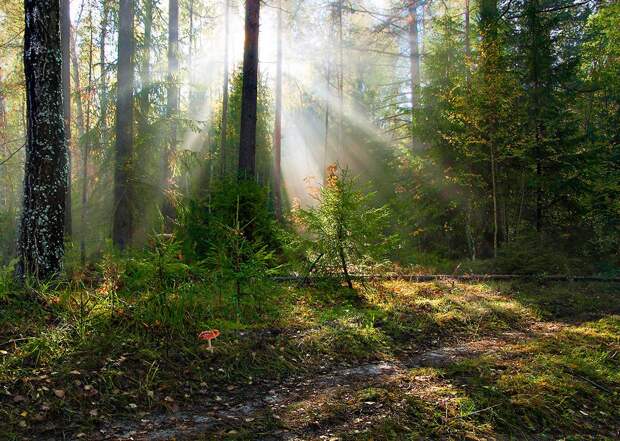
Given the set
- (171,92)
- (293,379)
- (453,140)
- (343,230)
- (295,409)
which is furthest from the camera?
(171,92)

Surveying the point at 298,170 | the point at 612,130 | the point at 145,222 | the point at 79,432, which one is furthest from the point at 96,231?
the point at 298,170

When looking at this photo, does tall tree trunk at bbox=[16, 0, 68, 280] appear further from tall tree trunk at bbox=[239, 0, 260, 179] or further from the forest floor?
tall tree trunk at bbox=[239, 0, 260, 179]

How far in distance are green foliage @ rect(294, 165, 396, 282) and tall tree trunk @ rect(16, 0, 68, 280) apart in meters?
4.02

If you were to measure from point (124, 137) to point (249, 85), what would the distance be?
4559mm

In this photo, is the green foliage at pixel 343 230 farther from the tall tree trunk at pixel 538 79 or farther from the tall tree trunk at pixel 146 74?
the tall tree trunk at pixel 538 79

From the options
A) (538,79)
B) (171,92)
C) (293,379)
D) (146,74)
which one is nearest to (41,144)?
(293,379)

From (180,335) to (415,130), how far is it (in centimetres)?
1358

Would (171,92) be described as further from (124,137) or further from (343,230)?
(343,230)

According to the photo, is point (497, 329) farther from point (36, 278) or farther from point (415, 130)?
point (415, 130)

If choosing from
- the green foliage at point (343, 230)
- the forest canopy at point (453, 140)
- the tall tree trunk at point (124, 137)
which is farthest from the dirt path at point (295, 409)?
the tall tree trunk at point (124, 137)

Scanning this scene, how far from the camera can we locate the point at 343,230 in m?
7.54

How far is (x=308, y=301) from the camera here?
704 centimetres

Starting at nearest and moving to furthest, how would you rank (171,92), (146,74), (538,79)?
(538,79) < (146,74) < (171,92)

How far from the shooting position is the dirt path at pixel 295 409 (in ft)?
10.7
